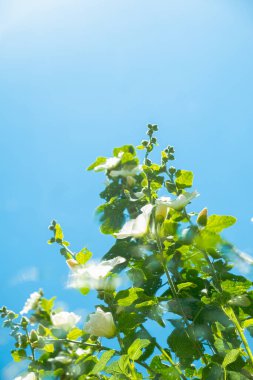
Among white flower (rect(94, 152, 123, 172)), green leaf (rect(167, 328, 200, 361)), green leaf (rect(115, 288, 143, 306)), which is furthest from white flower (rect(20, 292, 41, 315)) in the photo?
white flower (rect(94, 152, 123, 172))

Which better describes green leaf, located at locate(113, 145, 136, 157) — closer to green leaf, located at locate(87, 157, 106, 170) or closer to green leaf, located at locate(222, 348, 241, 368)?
green leaf, located at locate(87, 157, 106, 170)

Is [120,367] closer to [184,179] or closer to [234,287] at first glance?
[234,287]

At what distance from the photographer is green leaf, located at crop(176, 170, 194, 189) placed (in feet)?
7.06

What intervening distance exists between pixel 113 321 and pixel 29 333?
551mm

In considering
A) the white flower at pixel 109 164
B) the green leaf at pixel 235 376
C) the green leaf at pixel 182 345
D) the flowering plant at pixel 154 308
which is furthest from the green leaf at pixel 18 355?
the white flower at pixel 109 164

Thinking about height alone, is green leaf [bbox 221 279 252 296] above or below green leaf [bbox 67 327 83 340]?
below

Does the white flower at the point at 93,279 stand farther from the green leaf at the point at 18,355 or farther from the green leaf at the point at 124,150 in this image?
the green leaf at the point at 124,150

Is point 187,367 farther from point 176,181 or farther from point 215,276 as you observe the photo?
point 176,181

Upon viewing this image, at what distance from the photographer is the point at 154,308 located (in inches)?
67.6

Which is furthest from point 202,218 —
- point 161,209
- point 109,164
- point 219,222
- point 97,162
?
point 97,162

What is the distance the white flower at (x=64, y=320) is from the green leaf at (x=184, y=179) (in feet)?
3.13

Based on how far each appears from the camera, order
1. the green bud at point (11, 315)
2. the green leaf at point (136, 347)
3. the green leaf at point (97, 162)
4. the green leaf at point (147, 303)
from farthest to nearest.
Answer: the green leaf at point (97, 162) → the green bud at point (11, 315) → the green leaf at point (147, 303) → the green leaf at point (136, 347)

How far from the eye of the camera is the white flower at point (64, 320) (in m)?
1.80

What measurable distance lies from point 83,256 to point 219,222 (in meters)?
0.72
